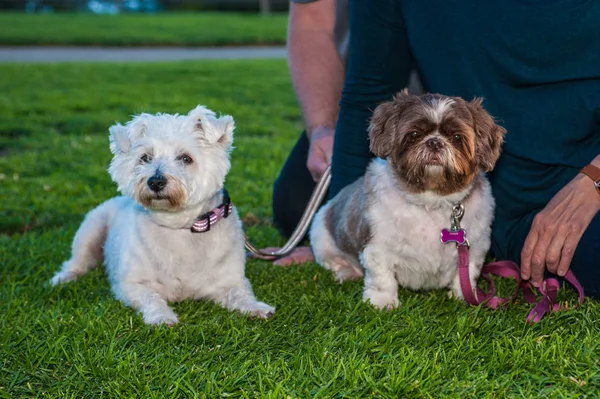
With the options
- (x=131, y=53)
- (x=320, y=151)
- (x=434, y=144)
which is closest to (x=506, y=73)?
(x=434, y=144)

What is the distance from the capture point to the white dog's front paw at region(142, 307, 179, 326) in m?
4.10

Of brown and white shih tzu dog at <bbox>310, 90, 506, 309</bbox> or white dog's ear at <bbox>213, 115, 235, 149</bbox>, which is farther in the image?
white dog's ear at <bbox>213, 115, 235, 149</bbox>

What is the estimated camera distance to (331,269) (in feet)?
17.0

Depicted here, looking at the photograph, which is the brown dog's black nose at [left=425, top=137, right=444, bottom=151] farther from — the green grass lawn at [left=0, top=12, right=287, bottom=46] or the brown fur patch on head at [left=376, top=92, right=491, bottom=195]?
the green grass lawn at [left=0, top=12, right=287, bottom=46]

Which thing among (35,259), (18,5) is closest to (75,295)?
(35,259)

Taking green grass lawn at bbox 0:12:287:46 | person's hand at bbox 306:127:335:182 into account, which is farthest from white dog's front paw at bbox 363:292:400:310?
green grass lawn at bbox 0:12:287:46

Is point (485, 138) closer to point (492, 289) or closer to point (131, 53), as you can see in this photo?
point (492, 289)

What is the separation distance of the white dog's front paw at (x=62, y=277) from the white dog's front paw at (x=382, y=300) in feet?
6.23

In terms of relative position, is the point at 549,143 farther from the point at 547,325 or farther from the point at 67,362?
the point at 67,362

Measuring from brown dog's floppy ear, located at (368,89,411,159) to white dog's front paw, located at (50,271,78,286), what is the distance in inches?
84.2

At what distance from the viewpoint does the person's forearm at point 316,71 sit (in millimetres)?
5961

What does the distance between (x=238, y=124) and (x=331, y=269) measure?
612 centimetres

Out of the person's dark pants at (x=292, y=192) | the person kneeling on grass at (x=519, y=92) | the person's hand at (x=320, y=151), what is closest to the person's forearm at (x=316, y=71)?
the person's hand at (x=320, y=151)

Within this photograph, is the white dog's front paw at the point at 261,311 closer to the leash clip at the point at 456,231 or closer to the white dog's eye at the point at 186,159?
the white dog's eye at the point at 186,159
